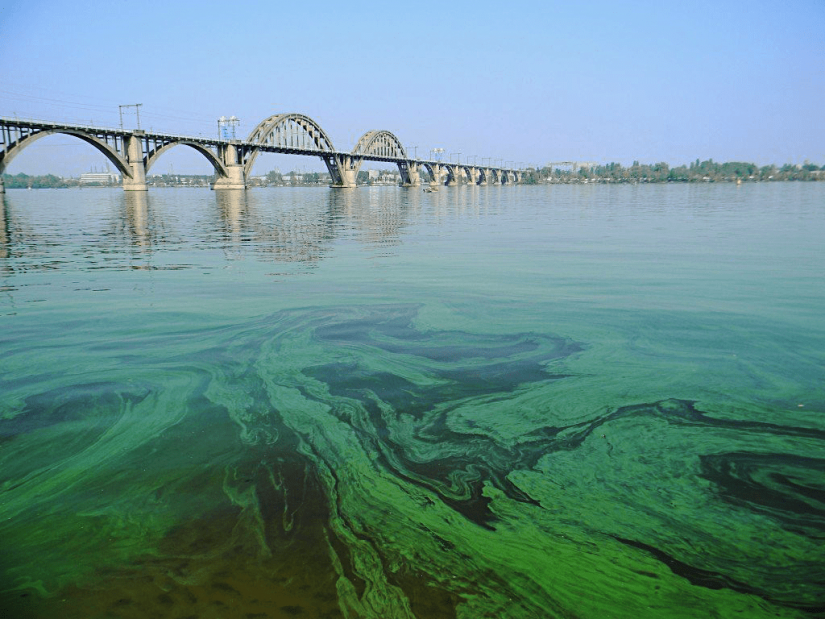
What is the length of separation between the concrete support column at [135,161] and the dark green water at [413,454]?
5967cm

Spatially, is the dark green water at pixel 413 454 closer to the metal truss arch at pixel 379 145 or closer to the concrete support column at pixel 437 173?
the metal truss arch at pixel 379 145

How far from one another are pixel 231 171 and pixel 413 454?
8038 centimetres

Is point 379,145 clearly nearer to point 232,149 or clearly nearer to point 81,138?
point 232,149

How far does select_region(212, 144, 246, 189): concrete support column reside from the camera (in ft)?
250

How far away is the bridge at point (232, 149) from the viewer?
5041cm

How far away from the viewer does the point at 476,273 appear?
962 centimetres

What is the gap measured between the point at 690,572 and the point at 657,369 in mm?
2666

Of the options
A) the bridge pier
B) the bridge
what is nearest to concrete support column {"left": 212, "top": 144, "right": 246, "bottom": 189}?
the bridge

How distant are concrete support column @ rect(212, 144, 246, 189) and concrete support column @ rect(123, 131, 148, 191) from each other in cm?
1542

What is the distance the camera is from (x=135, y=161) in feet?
197

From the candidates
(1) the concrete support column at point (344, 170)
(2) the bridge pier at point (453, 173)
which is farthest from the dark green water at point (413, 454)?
(2) the bridge pier at point (453, 173)

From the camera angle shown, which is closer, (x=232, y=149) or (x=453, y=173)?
(x=232, y=149)

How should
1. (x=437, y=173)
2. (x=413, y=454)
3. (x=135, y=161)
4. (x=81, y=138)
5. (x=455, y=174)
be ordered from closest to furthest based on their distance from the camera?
(x=413, y=454) < (x=81, y=138) < (x=135, y=161) < (x=437, y=173) < (x=455, y=174)

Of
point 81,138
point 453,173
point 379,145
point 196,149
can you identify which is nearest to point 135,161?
point 81,138
